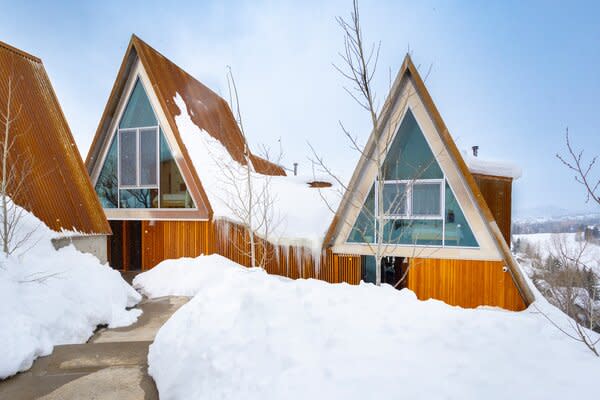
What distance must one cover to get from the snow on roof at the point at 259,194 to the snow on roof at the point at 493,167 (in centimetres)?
446

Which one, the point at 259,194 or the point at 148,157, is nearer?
the point at 148,157

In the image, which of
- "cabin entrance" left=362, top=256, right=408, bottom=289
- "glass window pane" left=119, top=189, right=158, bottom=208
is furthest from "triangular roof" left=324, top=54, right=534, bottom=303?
"glass window pane" left=119, top=189, right=158, bottom=208

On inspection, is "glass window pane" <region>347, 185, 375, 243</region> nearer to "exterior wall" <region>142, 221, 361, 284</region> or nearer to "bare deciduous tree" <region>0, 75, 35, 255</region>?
"exterior wall" <region>142, 221, 361, 284</region>

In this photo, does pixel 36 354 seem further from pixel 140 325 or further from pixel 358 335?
pixel 358 335

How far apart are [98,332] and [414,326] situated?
5847 mm

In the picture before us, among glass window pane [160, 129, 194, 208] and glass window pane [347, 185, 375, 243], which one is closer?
glass window pane [347, 185, 375, 243]

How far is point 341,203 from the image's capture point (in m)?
8.44

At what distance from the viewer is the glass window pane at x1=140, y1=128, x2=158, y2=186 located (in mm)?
10641

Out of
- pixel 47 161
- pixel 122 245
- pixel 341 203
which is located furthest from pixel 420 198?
pixel 122 245

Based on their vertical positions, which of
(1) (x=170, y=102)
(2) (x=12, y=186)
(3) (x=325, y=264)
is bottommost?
(3) (x=325, y=264)

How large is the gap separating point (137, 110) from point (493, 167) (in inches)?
486

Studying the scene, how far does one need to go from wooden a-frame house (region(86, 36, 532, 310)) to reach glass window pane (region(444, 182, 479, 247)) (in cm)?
2

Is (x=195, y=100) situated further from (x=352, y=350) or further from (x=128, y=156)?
(x=352, y=350)

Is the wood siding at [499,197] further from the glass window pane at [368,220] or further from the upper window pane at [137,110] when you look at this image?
→ the upper window pane at [137,110]
